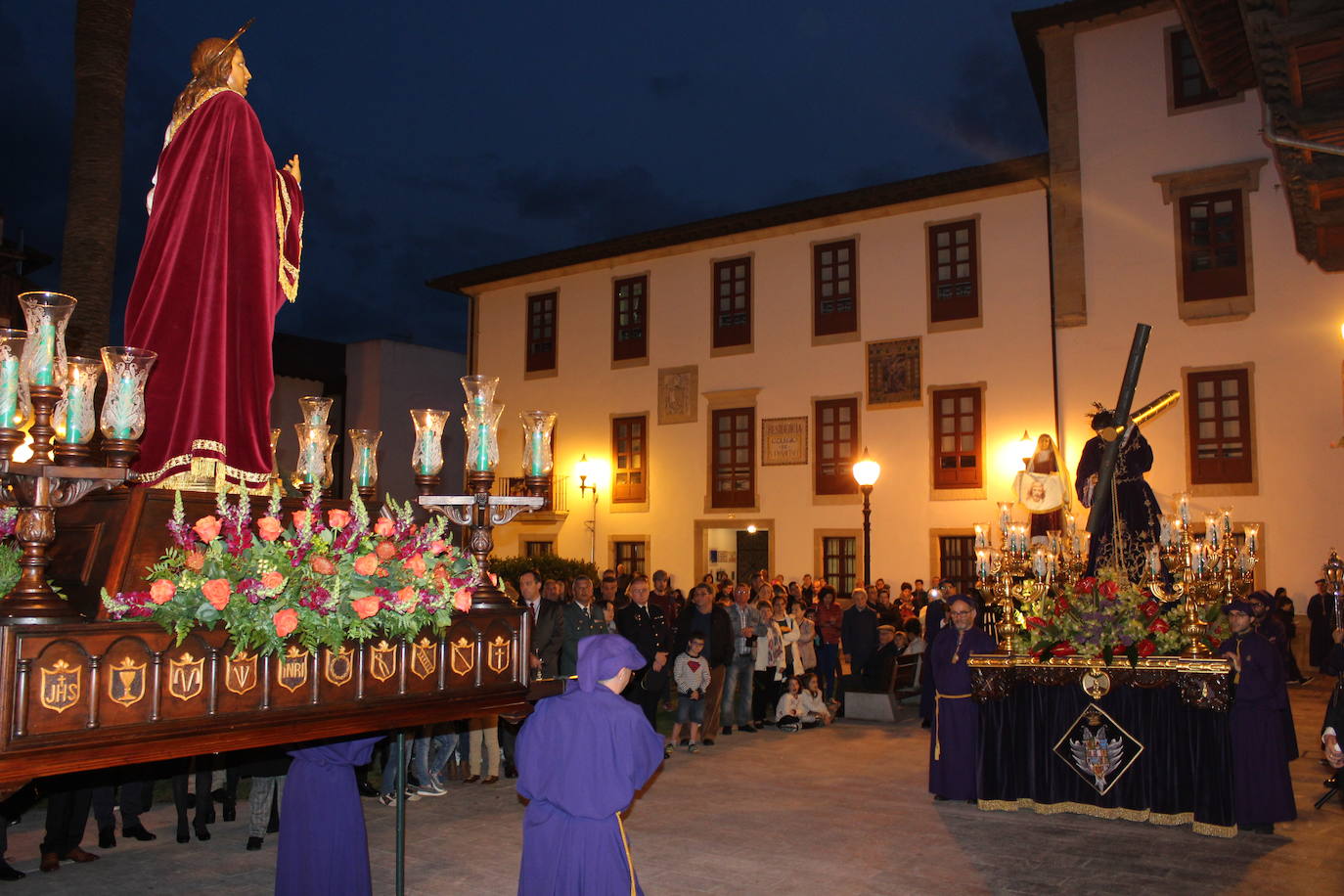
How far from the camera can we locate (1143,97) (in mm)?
21625

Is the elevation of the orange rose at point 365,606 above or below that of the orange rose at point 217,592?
below

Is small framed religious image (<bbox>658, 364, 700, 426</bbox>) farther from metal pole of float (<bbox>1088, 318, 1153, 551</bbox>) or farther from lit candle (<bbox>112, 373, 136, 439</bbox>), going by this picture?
lit candle (<bbox>112, 373, 136, 439</bbox>)

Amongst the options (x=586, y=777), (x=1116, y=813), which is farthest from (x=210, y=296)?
(x=1116, y=813)

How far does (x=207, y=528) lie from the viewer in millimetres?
3689

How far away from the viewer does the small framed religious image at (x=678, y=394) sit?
27.3m

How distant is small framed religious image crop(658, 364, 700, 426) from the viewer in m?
27.3

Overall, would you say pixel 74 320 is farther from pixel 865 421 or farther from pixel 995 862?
pixel 865 421

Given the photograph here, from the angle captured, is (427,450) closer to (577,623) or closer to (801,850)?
(801,850)

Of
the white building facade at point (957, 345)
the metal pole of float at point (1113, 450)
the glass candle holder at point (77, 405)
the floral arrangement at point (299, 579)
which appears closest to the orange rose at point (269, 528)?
the floral arrangement at point (299, 579)

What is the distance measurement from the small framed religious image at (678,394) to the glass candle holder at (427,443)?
22.4 meters

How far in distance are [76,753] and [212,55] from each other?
128 inches

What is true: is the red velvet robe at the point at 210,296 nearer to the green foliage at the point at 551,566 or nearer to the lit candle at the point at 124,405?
the lit candle at the point at 124,405

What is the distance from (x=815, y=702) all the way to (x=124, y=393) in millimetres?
12364

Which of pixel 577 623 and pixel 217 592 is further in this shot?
pixel 577 623
